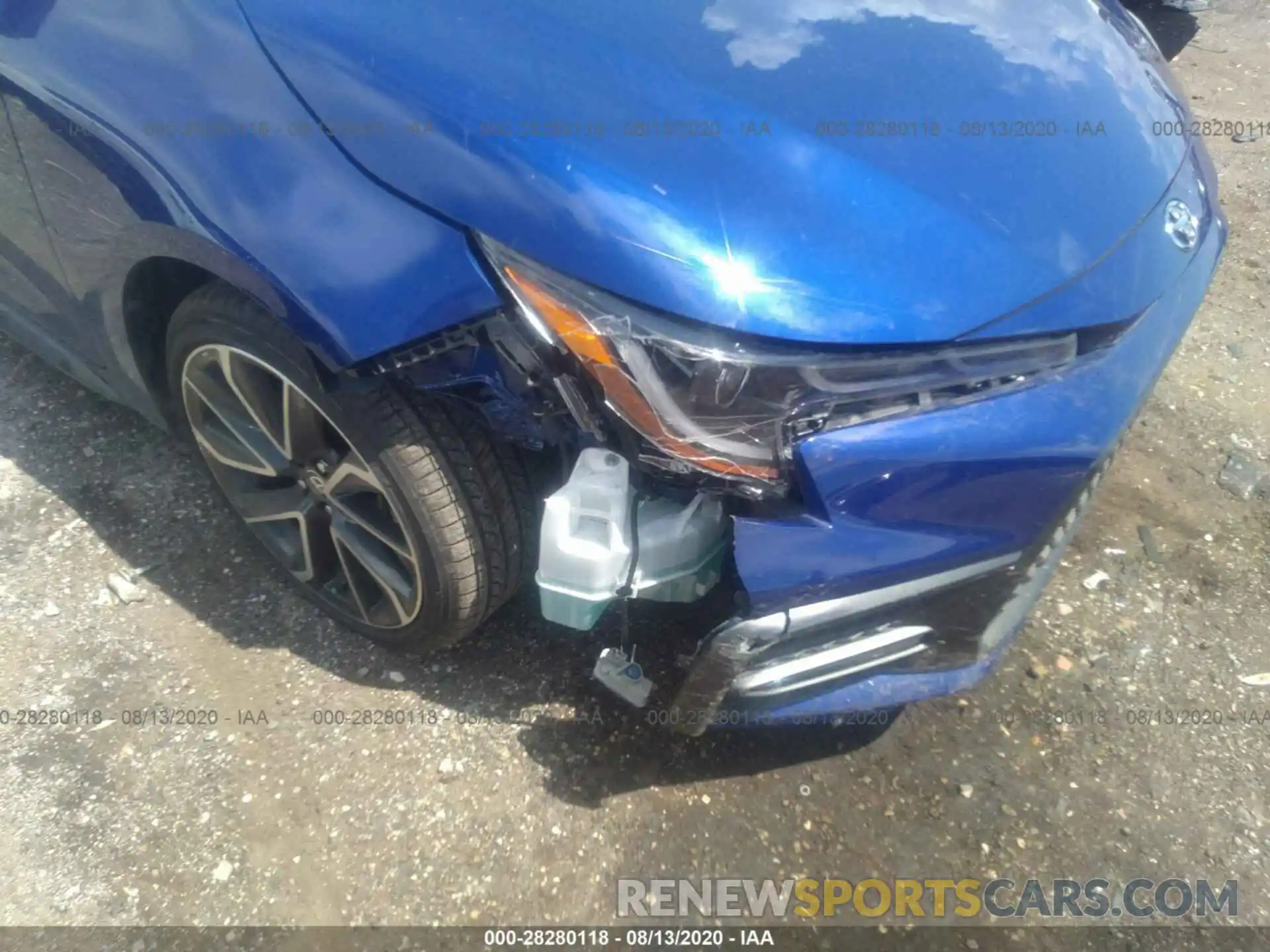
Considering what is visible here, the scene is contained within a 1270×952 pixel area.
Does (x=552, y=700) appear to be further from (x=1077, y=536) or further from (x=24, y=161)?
(x=24, y=161)

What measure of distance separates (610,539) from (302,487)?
2.74 feet

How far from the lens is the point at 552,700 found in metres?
2.15

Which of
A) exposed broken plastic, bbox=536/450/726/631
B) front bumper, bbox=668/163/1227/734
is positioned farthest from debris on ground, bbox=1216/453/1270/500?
exposed broken plastic, bbox=536/450/726/631

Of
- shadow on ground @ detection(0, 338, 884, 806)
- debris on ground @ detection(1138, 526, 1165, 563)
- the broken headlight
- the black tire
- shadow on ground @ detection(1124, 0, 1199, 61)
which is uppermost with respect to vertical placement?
the broken headlight

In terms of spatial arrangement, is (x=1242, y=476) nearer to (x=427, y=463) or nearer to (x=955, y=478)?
(x=955, y=478)

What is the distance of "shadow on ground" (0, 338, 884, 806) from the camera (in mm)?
2068

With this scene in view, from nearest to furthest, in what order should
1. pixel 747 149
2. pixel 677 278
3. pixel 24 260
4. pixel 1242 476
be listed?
1. pixel 677 278
2. pixel 747 149
3. pixel 24 260
4. pixel 1242 476

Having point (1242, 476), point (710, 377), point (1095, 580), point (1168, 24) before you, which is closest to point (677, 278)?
point (710, 377)

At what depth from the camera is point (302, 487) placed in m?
2.04

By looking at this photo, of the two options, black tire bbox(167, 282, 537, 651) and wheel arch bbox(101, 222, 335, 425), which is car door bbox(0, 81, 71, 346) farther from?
black tire bbox(167, 282, 537, 651)

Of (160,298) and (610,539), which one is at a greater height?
(160,298)

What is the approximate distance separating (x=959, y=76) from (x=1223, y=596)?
1513mm

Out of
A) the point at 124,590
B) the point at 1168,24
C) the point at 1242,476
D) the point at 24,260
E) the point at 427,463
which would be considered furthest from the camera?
the point at 1168,24

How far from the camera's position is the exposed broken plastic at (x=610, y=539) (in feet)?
5.05
